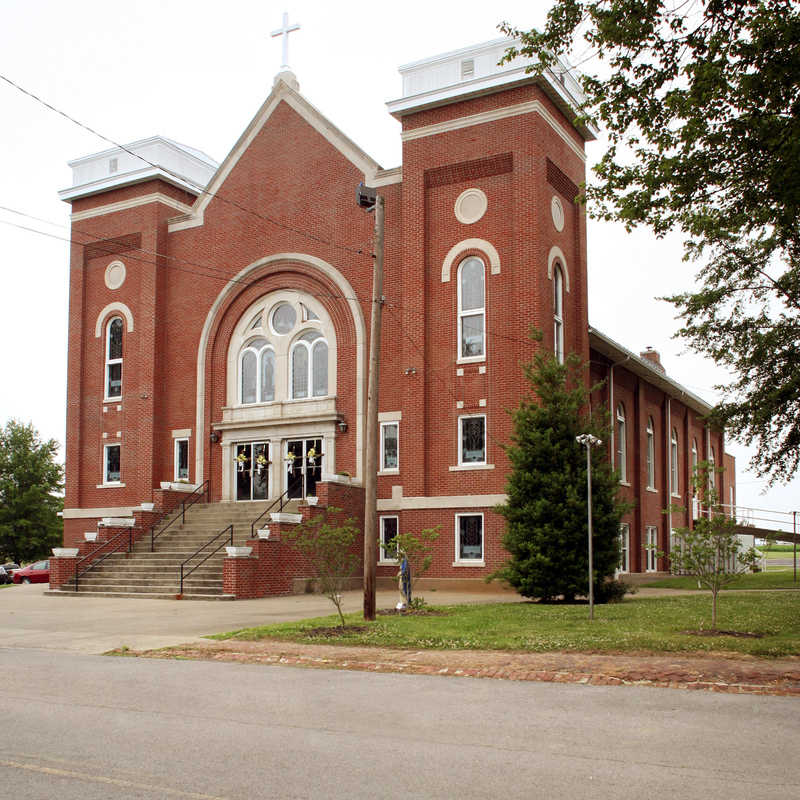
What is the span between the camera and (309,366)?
109 ft

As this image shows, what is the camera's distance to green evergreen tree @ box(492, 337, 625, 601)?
21.0 m

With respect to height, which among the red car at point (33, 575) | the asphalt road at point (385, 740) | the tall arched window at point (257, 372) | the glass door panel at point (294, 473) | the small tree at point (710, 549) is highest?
the tall arched window at point (257, 372)

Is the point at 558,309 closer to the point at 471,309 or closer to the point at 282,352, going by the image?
the point at 471,309

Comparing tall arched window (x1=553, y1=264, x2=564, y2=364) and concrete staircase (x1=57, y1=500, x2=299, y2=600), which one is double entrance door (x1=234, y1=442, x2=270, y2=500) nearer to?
concrete staircase (x1=57, y1=500, x2=299, y2=600)

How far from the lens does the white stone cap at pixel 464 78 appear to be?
28.8m

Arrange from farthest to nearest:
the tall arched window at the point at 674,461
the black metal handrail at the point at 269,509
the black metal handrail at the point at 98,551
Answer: the tall arched window at the point at 674,461 → the black metal handrail at the point at 98,551 → the black metal handrail at the point at 269,509

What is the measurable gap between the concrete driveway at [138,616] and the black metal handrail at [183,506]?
4.04m

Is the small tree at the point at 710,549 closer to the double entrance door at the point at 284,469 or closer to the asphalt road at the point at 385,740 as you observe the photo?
the asphalt road at the point at 385,740

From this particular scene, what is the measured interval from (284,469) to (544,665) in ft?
71.2

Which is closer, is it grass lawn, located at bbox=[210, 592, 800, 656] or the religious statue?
grass lawn, located at bbox=[210, 592, 800, 656]

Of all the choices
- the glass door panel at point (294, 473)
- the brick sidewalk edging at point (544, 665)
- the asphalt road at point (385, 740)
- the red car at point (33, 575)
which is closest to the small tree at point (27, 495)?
the red car at point (33, 575)

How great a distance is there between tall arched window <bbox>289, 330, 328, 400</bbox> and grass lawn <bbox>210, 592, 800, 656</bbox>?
46.8ft

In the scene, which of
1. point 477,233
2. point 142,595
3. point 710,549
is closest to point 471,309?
point 477,233

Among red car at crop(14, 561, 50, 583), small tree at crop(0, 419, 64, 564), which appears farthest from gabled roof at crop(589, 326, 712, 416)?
small tree at crop(0, 419, 64, 564)
